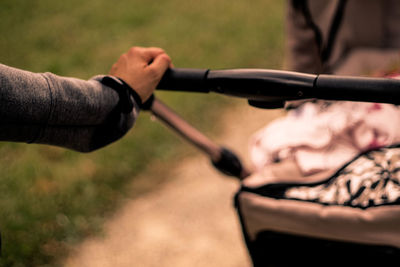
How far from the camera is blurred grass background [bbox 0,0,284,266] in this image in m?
→ 1.78

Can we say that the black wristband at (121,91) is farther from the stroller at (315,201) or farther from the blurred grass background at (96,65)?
the blurred grass background at (96,65)

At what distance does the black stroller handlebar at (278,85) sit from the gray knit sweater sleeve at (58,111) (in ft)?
0.41

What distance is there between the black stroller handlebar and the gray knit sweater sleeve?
125mm

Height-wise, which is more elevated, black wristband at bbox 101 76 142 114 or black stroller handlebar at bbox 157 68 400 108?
black stroller handlebar at bbox 157 68 400 108

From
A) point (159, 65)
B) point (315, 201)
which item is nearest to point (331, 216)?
point (315, 201)

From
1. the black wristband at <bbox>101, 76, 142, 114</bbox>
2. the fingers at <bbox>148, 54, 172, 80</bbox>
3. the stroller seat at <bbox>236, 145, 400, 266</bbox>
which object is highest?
the fingers at <bbox>148, 54, 172, 80</bbox>

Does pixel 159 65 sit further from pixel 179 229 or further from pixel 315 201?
pixel 179 229

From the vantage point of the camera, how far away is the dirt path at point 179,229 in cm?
164

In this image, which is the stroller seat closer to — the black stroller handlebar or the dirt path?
the black stroller handlebar

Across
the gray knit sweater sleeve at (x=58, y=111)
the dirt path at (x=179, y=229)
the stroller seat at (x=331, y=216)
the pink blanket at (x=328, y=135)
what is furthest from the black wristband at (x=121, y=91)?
the dirt path at (x=179, y=229)

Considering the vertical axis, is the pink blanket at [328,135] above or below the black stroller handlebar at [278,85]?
below

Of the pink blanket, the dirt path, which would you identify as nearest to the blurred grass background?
the dirt path

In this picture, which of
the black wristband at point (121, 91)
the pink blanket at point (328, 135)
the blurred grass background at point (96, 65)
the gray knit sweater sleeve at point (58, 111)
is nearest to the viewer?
the gray knit sweater sleeve at point (58, 111)

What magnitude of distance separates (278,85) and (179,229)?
1112mm
